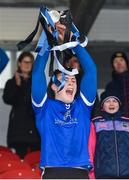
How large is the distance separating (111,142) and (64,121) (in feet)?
3.33

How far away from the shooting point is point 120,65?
18.8ft

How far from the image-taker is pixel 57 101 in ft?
13.1

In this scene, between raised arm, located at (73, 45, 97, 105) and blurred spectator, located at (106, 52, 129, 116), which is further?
blurred spectator, located at (106, 52, 129, 116)

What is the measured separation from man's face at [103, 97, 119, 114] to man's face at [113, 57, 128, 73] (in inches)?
27.7

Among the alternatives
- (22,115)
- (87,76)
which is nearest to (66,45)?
(87,76)

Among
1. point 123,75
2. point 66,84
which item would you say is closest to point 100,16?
point 123,75

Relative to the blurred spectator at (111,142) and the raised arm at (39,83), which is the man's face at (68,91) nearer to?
the raised arm at (39,83)

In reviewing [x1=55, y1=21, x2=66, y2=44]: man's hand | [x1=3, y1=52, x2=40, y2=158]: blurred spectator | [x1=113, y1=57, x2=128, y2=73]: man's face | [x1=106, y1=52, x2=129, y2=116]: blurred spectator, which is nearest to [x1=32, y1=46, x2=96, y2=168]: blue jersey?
[x1=55, y1=21, x2=66, y2=44]: man's hand

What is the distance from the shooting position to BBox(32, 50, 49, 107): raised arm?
12.9 feet

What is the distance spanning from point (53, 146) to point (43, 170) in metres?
0.17

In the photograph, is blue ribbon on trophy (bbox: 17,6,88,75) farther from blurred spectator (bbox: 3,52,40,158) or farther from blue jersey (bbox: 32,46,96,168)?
blurred spectator (bbox: 3,52,40,158)

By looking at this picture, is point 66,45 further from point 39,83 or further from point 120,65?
point 120,65

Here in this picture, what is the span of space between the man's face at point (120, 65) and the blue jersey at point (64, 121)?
1.71 meters

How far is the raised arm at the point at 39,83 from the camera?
3.94m
